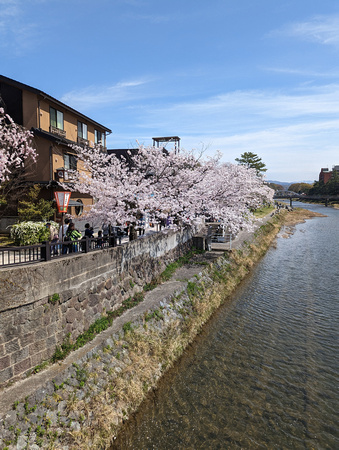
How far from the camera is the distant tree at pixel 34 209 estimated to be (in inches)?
786

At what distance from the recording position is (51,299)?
29.2 feet

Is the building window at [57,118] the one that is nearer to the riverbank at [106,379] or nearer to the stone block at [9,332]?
the riverbank at [106,379]

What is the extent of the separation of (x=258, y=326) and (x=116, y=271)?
8.14 meters

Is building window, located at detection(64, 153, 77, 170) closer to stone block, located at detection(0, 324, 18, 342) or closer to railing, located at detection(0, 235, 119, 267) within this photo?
railing, located at detection(0, 235, 119, 267)

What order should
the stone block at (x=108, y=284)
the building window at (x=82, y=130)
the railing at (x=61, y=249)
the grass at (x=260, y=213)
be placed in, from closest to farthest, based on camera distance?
the railing at (x=61, y=249) < the stone block at (x=108, y=284) < the building window at (x=82, y=130) < the grass at (x=260, y=213)

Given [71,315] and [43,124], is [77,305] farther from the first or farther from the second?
[43,124]

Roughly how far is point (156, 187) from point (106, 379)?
1301 centimetres

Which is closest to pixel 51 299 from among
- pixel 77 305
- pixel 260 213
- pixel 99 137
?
pixel 77 305

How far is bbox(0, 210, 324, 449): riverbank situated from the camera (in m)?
6.88

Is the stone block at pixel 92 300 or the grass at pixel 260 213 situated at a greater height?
the grass at pixel 260 213

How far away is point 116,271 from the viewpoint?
12789 millimetres

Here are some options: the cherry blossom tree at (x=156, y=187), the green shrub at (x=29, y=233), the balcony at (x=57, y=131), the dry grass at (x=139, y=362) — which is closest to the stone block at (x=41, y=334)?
the dry grass at (x=139, y=362)

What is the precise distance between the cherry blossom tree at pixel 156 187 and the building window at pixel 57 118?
4.00 m

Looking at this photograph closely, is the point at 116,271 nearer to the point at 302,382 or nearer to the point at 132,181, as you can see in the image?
the point at 132,181
